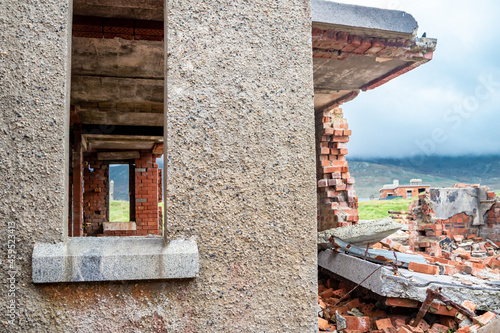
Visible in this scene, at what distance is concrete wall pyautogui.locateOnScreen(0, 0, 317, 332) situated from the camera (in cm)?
174

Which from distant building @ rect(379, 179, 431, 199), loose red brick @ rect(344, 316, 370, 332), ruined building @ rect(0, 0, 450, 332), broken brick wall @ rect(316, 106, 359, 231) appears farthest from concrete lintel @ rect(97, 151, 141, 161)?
distant building @ rect(379, 179, 431, 199)

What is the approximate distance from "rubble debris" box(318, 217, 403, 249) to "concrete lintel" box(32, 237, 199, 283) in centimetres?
339

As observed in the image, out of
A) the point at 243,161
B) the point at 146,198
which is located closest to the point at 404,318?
the point at 243,161

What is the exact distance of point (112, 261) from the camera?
172cm

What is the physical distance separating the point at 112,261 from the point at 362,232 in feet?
12.6

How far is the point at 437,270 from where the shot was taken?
3.98 m

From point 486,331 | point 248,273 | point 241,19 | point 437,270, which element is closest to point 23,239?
point 248,273

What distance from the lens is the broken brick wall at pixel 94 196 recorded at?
33.7ft

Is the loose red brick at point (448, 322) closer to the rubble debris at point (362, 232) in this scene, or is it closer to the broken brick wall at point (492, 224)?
the rubble debris at point (362, 232)

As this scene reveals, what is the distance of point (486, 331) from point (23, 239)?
3499 mm

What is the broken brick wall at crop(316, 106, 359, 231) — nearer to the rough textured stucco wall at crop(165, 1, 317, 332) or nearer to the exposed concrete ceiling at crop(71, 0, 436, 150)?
the exposed concrete ceiling at crop(71, 0, 436, 150)

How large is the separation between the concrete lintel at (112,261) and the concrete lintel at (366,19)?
8.14 feet

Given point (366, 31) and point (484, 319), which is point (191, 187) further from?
point (484, 319)

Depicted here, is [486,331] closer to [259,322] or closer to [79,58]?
[259,322]
